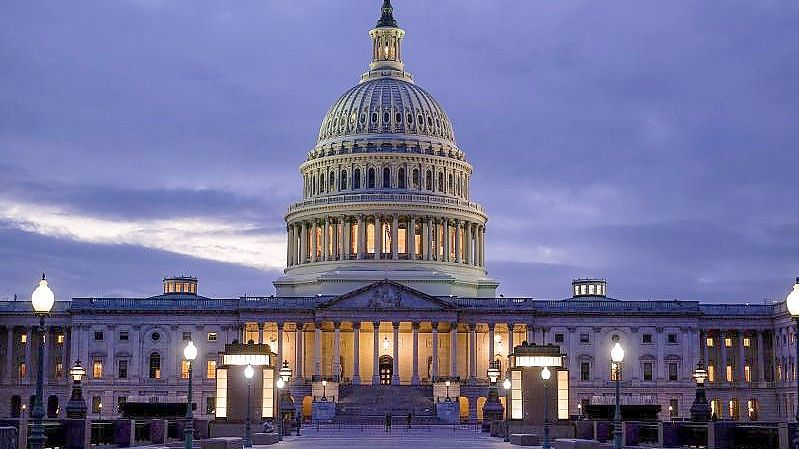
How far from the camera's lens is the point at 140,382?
158000 millimetres

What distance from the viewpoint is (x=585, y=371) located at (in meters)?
161

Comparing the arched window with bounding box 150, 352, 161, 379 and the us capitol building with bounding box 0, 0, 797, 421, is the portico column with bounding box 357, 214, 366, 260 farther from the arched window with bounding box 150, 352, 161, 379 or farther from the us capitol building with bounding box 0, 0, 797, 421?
the arched window with bounding box 150, 352, 161, 379

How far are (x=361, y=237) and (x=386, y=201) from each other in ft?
17.0

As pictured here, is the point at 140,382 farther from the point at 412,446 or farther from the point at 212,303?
the point at 412,446

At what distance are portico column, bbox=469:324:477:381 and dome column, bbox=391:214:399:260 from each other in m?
16.4

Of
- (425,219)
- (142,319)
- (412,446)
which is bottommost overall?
(412,446)

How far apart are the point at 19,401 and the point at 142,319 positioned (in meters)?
16.8

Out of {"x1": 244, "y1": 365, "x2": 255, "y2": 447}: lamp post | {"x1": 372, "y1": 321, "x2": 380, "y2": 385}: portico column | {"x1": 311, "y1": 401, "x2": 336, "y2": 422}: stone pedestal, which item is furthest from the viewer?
{"x1": 372, "y1": 321, "x2": 380, "y2": 385}: portico column

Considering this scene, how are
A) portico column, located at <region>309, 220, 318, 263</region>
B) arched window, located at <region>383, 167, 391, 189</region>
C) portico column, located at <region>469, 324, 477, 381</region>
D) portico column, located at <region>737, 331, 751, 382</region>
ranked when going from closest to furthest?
1. portico column, located at <region>469, 324, 477, 381</region>
2. portico column, located at <region>737, 331, 751, 382</region>
3. portico column, located at <region>309, 220, 318, 263</region>
4. arched window, located at <region>383, 167, 391, 189</region>

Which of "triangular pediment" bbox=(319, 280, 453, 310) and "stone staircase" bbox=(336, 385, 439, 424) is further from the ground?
"triangular pediment" bbox=(319, 280, 453, 310)

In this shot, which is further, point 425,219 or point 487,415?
point 425,219

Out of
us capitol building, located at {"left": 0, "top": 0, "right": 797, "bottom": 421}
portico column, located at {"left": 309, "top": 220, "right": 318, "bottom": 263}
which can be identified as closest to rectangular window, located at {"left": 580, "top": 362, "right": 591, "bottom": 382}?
us capitol building, located at {"left": 0, "top": 0, "right": 797, "bottom": 421}

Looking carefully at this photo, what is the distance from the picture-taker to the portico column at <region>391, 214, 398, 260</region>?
171 meters

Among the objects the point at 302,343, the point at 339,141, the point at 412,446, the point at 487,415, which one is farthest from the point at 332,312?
the point at 412,446
